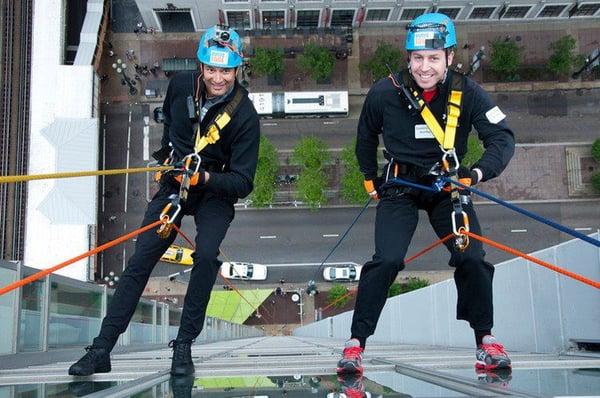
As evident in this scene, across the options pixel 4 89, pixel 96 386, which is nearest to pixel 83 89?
pixel 4 89

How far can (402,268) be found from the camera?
6.28 metres

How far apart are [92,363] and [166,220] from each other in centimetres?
167

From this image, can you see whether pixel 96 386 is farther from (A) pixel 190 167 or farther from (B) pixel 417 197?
(B) pixel 417 197

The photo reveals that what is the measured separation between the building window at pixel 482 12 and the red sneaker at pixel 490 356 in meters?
28.5

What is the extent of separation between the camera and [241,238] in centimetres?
3136

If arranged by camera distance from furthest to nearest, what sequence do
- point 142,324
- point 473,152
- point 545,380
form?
point 473,152 < point 142,324 < point 545,380

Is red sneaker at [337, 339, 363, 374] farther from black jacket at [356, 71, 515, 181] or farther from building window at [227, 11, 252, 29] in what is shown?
building window at [227, 11, 252, 29]

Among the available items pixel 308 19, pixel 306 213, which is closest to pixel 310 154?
pixel 306 213

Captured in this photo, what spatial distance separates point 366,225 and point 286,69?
924 centimetres

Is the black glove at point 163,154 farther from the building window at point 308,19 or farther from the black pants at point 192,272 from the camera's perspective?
the building window at point 308,19

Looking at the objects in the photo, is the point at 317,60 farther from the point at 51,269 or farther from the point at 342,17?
the point at 51,269

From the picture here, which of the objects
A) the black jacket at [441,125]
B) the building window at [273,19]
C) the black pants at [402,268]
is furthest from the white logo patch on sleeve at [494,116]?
the building window at [273,19]

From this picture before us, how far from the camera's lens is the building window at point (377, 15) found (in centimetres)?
3125

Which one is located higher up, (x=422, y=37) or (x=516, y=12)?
(x=516, y=12)
